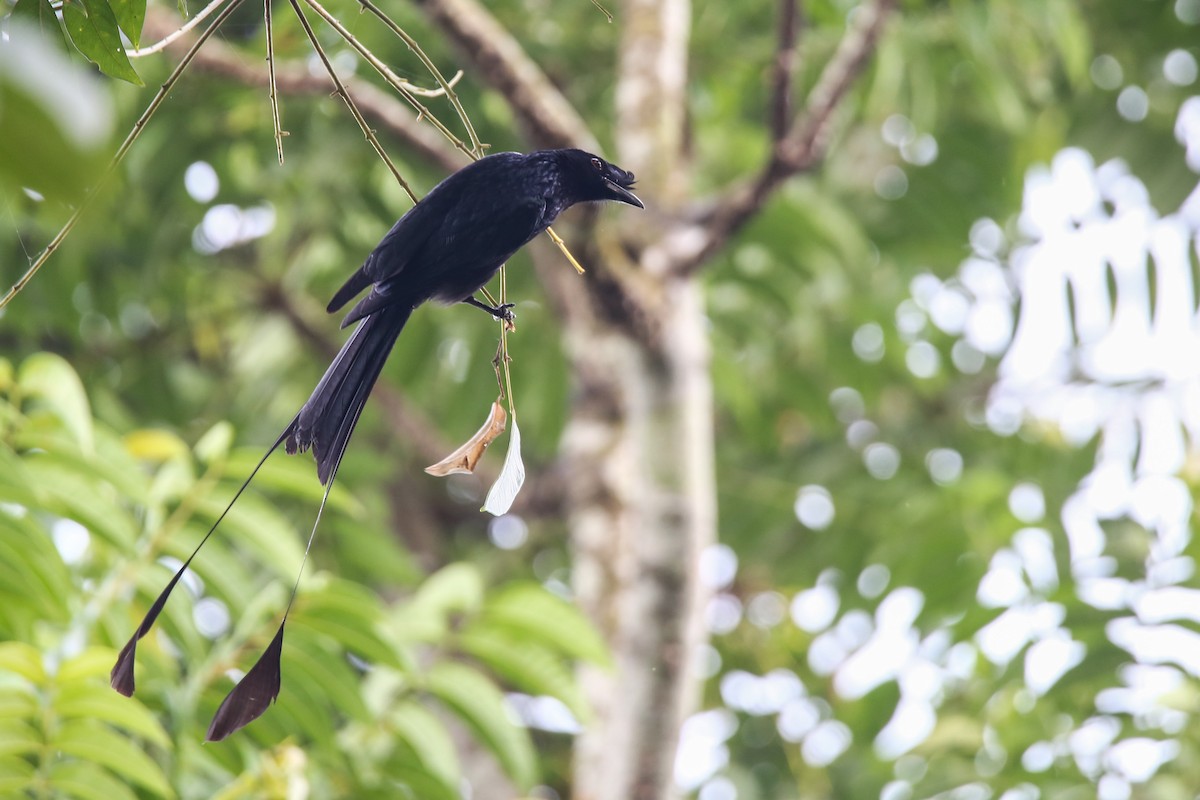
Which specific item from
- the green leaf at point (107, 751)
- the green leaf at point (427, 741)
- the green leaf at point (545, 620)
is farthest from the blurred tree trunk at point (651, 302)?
the green leaf at point (107, 751)

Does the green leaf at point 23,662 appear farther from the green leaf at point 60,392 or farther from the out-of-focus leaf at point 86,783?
the green leaf at point 60,392

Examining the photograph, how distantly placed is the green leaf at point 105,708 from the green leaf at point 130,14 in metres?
1.10

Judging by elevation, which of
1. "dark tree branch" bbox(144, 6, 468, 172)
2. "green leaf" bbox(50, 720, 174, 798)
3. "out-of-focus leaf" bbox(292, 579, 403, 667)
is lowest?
"green leaf" bbox(50, 720, 174, 798)

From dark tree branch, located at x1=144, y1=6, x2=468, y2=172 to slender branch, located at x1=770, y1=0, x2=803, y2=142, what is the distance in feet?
2.33

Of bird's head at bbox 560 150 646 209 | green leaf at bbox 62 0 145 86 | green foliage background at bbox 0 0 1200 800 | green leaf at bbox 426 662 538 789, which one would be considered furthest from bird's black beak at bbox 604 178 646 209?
green leaf at bbox 426 662 538 789

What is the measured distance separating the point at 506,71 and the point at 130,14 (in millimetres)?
1935

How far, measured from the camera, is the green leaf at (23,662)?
1.59 meters

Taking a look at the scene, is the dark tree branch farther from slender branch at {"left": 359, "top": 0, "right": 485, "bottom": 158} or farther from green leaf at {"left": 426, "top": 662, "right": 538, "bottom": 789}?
slender branch at {"left": 359, "top": 0, "right": 485, "bottom": 158}

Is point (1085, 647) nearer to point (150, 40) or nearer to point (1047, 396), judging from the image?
point (1047, 396)

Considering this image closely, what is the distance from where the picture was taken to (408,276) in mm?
655

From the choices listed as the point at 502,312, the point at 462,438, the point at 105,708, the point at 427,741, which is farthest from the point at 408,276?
the point at 462,438

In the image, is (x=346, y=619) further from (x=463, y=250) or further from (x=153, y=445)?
(x=463, y=250)

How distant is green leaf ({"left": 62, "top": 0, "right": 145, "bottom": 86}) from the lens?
646 millimetres

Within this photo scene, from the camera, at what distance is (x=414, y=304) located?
664 mm
